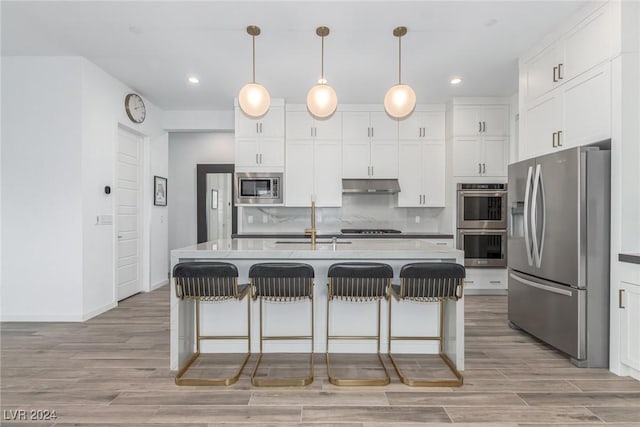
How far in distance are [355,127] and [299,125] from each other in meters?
0.83

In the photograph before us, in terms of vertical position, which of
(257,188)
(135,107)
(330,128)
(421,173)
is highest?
(135,107)

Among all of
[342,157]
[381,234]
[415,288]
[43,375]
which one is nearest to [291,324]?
[415,288]

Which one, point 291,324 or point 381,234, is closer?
point 291,324

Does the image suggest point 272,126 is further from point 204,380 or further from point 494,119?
point 204,380

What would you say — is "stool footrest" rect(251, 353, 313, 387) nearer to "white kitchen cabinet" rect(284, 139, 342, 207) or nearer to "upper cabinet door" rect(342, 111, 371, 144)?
"white kitchen cabinet" rect(284, 139, 342, 207)

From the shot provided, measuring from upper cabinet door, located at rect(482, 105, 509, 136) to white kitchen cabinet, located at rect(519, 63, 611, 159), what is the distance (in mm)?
1464

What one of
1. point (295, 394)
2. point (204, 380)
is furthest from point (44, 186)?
point (295, 394)

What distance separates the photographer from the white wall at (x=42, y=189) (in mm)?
3822

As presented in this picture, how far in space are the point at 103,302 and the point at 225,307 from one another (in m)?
2.18

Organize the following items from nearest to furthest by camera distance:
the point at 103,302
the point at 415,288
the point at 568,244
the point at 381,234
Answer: the point at 415,288, the point at 568,244, the point at 103,302, the point at 381,234

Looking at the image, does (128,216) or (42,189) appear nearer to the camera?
(42,189)

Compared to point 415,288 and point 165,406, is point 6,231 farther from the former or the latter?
point 415,288

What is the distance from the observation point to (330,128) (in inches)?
215

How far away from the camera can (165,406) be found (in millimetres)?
2193
